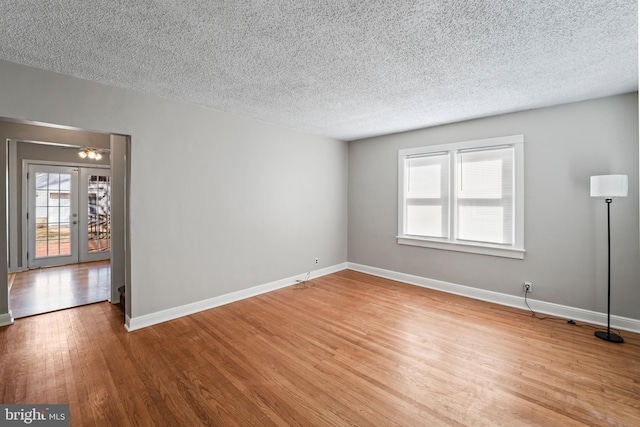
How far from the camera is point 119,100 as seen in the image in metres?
2.95

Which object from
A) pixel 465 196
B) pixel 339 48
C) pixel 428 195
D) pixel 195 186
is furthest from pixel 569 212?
pixel 195 186

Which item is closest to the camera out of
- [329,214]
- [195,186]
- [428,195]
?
[195,186]

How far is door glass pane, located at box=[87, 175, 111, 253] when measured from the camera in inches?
253

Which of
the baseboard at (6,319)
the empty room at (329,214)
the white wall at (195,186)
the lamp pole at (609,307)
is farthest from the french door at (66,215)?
the lamp pole at (609,307)

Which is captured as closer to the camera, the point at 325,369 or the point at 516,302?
the point at 325,369

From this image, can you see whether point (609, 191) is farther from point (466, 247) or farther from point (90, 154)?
point (90, 154)

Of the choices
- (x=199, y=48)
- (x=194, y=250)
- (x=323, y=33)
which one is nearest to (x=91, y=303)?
(x=194, y=250)

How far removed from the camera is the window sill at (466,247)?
372 centimetres

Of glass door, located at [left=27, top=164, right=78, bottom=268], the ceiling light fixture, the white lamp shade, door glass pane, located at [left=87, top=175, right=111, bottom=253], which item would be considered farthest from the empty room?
door glass pane, located at [left=87, top=175, right=111, bottom=253]

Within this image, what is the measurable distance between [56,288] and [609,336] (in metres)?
7.29

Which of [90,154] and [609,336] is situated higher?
[90,154]

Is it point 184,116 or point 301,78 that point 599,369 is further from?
point 184,116

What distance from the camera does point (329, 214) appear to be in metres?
5.43

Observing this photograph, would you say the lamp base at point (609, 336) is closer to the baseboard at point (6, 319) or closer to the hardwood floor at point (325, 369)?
the hardwood floor at point (325, 369)
